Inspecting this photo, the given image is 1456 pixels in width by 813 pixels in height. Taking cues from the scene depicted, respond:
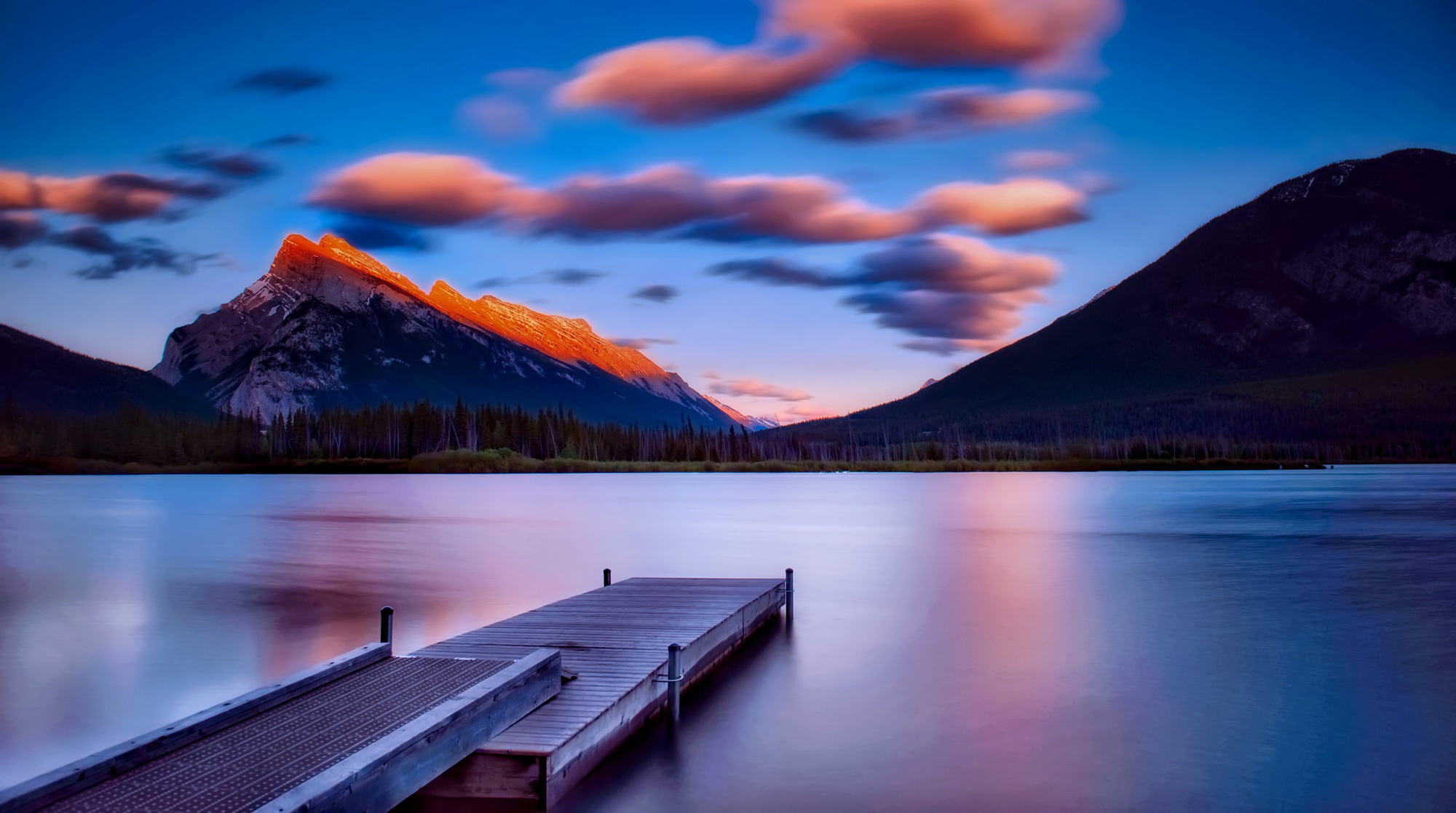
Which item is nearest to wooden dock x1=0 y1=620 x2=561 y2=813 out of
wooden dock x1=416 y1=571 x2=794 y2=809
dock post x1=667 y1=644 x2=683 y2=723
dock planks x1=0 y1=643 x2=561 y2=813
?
dock planks x1=0 y1=643 x2=561 y2=813

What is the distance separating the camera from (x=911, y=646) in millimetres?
17078

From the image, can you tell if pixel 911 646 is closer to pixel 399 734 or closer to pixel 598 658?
pixel 598 658

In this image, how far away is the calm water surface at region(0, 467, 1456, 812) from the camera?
970cm

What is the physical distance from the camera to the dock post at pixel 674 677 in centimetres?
1077

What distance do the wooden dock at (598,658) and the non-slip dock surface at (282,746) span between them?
2.57 ft

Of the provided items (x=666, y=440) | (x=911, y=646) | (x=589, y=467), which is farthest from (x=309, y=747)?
(x=666, y=440)

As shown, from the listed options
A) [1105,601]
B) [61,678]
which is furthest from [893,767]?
[1105,601]

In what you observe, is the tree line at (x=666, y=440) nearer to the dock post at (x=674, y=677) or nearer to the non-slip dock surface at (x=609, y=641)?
the non-slip dock surface at (x=609, y=641)

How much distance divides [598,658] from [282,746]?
4283 mm

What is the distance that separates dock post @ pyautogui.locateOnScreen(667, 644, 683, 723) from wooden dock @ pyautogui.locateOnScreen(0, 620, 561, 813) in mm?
1527

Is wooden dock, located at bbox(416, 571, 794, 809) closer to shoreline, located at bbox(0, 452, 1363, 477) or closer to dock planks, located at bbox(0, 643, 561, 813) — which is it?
dock planks, located at bbox(0, 643, 561, 813)

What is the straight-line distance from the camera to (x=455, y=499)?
76.4 metres

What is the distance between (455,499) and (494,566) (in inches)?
1939

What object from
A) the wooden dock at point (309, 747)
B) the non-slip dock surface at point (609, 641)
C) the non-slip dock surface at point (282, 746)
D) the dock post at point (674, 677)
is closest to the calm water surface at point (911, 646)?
the dock post at point (674, 677)
